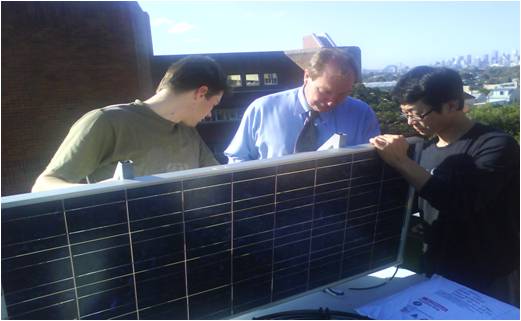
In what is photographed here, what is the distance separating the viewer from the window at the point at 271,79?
65.9 ft

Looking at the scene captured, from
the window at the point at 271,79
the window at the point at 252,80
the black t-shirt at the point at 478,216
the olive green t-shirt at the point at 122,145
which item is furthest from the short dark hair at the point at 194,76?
the window at the point at 271,79

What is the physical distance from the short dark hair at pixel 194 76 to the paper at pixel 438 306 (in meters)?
1.50

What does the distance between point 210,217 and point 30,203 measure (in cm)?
48

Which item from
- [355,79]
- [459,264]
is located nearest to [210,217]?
[459,264]

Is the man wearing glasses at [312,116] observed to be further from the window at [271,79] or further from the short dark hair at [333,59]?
the window at [271,79]

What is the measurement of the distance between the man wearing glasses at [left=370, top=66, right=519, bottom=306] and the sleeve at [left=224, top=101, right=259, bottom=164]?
0.93m

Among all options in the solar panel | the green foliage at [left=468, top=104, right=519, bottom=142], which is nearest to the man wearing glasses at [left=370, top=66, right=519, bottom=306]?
the solar panel

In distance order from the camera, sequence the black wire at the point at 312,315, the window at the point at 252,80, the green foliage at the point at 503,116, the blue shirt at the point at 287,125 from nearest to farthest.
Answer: the black wire at the point at 312,315 < the blue shirt at the point at 287,125 < the green foliage at the point at 503,116 < the window at the point at 252,80

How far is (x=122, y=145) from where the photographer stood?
6.93 feet

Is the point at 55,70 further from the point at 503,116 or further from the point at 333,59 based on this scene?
the point at 503,116

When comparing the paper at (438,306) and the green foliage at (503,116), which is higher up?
the paper at (438,306)

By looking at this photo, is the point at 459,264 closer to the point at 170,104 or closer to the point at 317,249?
the point at 317,249

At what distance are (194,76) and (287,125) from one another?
0.66m

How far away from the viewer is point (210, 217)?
3.95ft
